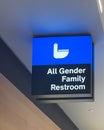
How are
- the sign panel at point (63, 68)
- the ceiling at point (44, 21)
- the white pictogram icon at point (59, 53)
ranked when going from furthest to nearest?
1. the white pictogram icon at point (59, 53)
2. the sign panel at point (63, 68)
3. the ceiling at point (44, 21)

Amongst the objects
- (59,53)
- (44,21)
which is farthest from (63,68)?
(44,21)

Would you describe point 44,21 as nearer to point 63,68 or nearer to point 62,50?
point 62,50

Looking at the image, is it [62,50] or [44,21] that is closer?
[44,21]

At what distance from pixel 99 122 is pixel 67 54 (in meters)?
4.37

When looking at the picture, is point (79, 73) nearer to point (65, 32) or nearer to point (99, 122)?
point (65, 32)

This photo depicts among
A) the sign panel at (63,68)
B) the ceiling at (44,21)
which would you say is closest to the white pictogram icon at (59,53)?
the sign panel at (63,68)

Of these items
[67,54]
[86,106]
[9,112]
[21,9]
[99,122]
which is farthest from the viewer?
[99,122]

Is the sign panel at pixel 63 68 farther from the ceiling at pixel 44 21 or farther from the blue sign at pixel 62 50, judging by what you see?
the ceiling at pixel 44 21

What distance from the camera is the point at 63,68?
436 cm

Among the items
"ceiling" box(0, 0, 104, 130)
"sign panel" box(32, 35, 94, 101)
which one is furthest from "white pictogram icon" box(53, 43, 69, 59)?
"ceiling" box(0, 0, 104, 130)

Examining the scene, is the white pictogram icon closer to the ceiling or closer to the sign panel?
the sign panel

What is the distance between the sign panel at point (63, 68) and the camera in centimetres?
425

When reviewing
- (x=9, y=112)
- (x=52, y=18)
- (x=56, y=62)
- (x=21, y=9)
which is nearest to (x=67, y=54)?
(x=56, y=62)

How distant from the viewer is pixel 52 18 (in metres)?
4.19
